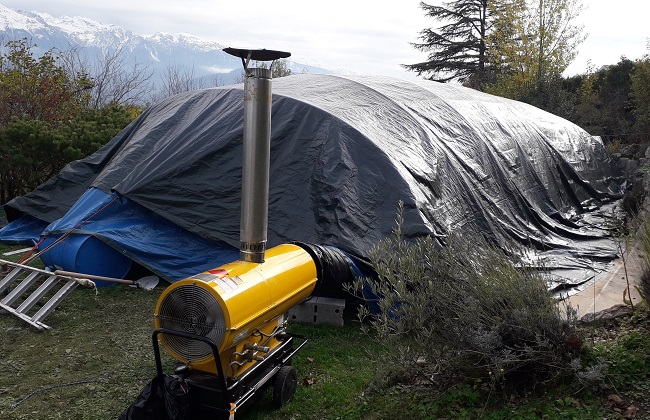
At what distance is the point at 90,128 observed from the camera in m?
8.91

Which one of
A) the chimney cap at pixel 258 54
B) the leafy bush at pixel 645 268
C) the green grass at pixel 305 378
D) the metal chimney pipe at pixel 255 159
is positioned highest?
the chimney cap at pixel 258 54

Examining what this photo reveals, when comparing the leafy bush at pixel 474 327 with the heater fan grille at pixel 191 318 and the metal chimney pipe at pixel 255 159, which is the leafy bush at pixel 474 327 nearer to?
the metal chimney pipe at pixel 255 159

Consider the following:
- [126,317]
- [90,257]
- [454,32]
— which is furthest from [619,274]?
[454,32]

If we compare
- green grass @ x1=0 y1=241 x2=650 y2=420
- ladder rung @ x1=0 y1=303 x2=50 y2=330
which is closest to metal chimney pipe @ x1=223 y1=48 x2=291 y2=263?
green grass @ x1=0 y1=241 x2=650 y2=420

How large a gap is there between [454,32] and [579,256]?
25.1 meters

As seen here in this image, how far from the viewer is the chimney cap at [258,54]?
3552 mm

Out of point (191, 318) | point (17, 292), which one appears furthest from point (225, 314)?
point (17, 292)

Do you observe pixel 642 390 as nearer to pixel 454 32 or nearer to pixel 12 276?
pixel 12 276

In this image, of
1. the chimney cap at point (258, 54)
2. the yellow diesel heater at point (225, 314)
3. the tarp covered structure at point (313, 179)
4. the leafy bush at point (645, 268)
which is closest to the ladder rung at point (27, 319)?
the tarp covered structure at point (313, 179)

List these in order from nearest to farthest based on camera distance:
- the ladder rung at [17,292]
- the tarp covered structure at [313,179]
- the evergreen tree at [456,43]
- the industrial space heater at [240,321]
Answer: the industrial space heater at [240,321] → the ladder rung at [17,292] → the tarp covered structure at [313,179] → the evergreen tree at [456,43]

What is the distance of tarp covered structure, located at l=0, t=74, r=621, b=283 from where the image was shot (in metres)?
5.81

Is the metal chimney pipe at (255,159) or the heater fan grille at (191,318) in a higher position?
the metal chimney pipe at (255,159)

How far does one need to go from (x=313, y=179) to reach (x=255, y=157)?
2523 millimetres

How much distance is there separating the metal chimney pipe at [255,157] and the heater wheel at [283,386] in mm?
715
